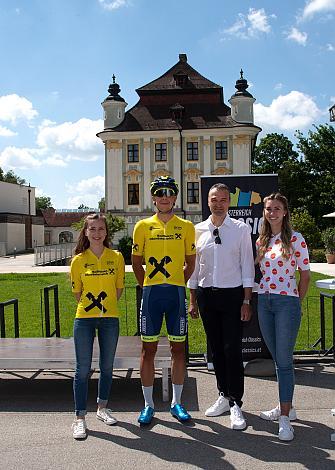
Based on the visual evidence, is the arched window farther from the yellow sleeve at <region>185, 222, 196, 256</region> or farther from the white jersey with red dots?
the white jersey with red dots

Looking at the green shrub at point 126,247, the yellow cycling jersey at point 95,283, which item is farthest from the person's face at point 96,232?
the green shrub at point 126,247

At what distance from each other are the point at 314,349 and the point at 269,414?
3.18 metres

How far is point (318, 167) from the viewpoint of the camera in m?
53.7

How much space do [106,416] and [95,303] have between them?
105cm

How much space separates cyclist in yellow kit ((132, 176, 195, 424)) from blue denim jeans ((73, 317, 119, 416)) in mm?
303

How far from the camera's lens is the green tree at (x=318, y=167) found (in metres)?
49.9

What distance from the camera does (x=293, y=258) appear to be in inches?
196

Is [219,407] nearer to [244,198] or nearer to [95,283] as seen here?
[95,283]

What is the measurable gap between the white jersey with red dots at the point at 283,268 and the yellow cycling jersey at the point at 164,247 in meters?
0.72

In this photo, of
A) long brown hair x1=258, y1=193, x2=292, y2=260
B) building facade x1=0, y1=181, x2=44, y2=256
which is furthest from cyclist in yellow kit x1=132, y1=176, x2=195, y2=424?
building facade x1=0, y1=181, x2=44, y2=256

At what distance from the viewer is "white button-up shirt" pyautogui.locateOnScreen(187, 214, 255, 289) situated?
206 inches

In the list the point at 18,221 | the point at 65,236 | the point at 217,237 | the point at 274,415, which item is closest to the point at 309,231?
the point at 217,237

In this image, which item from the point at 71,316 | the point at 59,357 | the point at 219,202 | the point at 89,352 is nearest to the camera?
the point at 89,352

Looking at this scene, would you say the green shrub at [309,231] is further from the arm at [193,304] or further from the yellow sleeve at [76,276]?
the yellow sleeve at [76,276]
